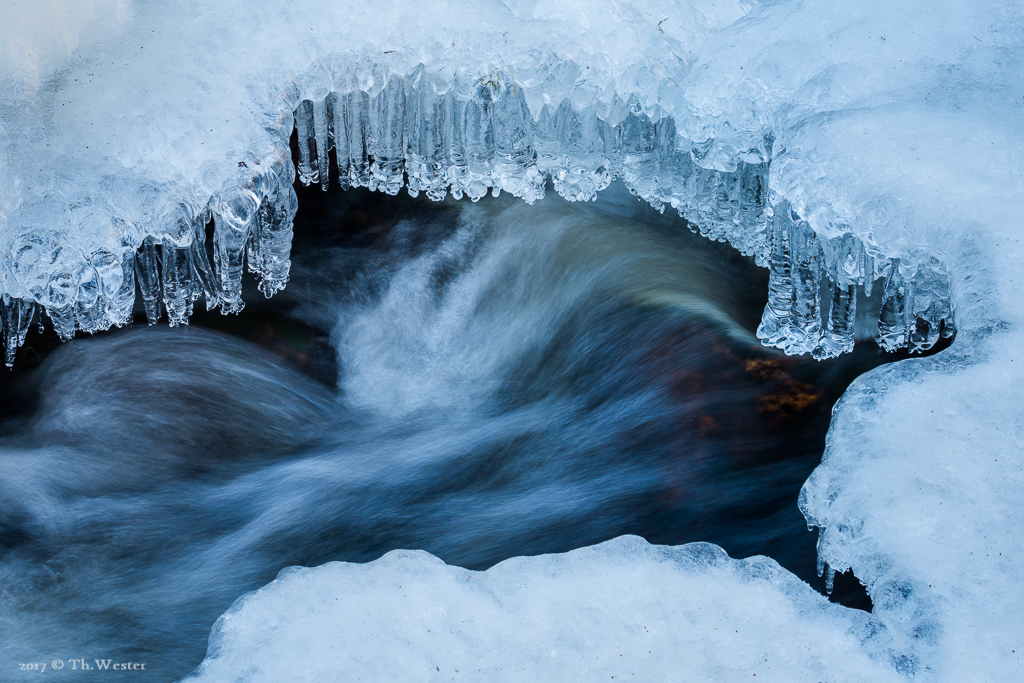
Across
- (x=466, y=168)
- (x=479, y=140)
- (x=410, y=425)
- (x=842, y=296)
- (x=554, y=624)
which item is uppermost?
(x=479, y=140)

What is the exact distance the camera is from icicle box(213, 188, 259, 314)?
8.72ft

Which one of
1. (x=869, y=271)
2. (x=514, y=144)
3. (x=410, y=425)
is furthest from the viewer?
(x=410, y=425)

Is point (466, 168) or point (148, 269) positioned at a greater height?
point (466, 168)

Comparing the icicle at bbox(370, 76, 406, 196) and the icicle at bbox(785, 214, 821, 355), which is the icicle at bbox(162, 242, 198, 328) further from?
the icicle at bbox(785, 214, 821, 355)

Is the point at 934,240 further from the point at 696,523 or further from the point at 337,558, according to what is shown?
the point at 337,558

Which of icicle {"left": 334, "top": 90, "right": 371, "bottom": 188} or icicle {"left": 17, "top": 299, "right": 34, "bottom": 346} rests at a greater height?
icicle {"left": 334, "top": 90, "right": 371, "bottom": 188}

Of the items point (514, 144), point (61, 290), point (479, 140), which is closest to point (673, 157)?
point (514, 144)

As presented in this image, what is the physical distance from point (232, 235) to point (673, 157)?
1.58m

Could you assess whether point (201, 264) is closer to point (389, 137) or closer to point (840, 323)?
point (389, 137)

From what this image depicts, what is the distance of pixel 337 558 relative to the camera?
2725mm

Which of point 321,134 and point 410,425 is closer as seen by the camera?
point 321,134

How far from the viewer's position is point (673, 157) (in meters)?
2.96

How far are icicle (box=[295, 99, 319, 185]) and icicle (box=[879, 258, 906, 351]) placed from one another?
2.04 metres

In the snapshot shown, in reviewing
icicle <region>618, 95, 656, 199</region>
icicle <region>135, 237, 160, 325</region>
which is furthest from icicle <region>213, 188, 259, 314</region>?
icicle <region>618, 95, 656, 199</region>
